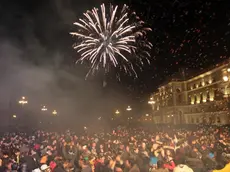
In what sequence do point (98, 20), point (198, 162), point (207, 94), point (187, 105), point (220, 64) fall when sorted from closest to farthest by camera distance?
Result: point (198, 162)
point (98, 20)
point (220, 64)
point (207, 94)
point (187, 105)

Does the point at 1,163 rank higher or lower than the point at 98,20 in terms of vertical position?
lower

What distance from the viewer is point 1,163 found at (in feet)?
35.4

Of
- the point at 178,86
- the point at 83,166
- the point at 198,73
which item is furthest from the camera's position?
the point at 178,86

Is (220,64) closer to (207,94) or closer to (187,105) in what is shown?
(207,94)

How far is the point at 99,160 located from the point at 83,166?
145cm

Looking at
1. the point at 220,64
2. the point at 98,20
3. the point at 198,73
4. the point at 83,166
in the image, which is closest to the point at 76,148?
the point at 83,166

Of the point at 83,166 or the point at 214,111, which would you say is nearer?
the point at 83,166

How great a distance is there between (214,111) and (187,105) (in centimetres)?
1846

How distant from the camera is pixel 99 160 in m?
11.0

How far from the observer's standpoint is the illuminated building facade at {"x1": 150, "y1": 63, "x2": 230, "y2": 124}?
5944cm

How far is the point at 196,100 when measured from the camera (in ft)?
252

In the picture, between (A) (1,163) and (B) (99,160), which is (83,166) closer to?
(B) (99,160)

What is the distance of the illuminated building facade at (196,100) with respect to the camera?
195ft

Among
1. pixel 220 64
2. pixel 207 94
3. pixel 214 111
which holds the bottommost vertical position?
pixel 214 111
